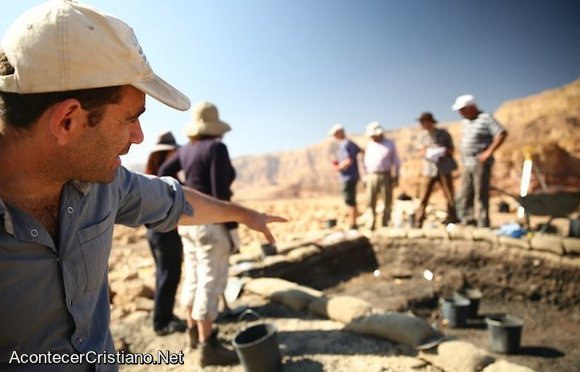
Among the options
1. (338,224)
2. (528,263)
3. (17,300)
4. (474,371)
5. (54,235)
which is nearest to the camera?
(17,300)

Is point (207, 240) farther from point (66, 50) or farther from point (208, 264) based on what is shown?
point (66, 50)

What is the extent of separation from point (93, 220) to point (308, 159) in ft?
217

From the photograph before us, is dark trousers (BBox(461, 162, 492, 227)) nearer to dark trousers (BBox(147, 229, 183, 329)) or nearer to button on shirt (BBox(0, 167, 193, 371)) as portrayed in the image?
dark trousers (BBox(147, 229, 183, 329))

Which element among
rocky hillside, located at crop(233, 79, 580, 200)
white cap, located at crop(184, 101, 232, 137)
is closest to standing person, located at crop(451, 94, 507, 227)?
white cap, located at crop(184, 101, 232, 137)

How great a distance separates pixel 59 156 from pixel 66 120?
0.11 m

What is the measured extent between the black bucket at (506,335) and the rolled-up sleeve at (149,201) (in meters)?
3.61

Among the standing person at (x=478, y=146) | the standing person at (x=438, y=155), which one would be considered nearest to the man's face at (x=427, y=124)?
the standing person at (x=438, y=155)

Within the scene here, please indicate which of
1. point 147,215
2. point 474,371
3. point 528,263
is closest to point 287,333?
point 474,371

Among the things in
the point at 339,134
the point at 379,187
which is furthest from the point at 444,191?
the point at 339,134

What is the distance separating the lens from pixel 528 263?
5.17m

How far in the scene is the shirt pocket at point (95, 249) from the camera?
127 centimetres

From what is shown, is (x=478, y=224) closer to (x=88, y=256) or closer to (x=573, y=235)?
(x=573, y=235)

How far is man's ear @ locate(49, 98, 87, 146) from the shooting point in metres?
1.05

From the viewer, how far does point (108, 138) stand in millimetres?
1175
